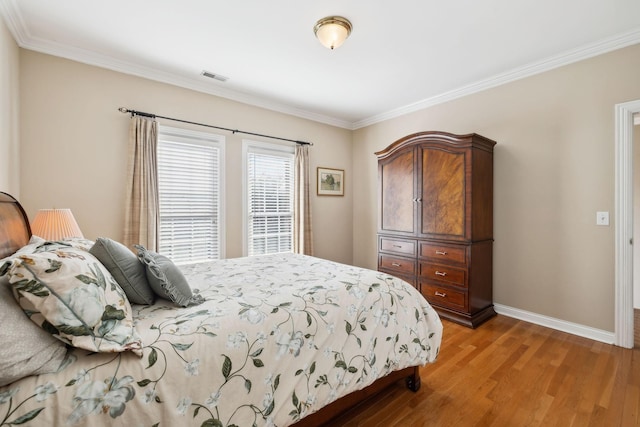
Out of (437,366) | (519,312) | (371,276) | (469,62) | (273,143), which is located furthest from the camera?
(273,143)

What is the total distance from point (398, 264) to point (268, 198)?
6.44ft

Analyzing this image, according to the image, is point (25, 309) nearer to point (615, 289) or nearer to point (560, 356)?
point (560, 356)

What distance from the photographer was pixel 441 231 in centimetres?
311

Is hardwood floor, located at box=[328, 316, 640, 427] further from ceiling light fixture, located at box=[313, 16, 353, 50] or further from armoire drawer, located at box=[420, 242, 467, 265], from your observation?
ceiling light fixture, located at box=[313, 16, 353, 50]

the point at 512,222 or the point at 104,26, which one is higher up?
the point at 104,26

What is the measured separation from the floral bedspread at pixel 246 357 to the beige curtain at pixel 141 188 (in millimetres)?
1218

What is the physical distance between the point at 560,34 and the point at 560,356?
106 inches

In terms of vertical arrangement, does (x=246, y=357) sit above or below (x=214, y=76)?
below

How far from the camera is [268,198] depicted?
13.1 feet

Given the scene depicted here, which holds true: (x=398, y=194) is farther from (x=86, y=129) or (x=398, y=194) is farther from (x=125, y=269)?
(x=86, y=129)

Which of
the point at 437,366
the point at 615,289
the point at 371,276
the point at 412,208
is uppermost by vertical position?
the point at 412,208

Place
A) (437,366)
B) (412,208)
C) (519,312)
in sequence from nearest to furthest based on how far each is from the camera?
1. (437,366)
2. (519,312)
3. (412,208)

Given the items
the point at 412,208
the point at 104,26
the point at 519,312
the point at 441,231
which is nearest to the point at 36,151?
the point at 104,26

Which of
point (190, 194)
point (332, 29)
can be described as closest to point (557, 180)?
point (332, 29)
